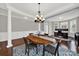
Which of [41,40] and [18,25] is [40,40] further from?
[18,25]

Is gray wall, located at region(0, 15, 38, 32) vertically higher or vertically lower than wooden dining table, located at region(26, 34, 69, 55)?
higher

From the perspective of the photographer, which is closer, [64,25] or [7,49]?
[64,25]

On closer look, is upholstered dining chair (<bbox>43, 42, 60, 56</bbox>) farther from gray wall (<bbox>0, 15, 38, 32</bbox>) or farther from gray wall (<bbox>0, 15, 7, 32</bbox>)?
gray wall (<bbox>0, 15, 7, 32</bbox>)

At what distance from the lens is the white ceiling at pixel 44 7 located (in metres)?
2.39

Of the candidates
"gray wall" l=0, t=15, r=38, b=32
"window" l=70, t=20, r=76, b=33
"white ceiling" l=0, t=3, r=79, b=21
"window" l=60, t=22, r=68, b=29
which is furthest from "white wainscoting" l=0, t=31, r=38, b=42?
"window" l=70, t=20, r=76, b=33

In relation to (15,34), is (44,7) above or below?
above

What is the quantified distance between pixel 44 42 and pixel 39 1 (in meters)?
1.01

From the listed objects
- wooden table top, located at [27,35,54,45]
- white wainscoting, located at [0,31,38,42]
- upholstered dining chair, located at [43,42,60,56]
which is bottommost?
upholstered dining chair, located at [43,42,60,56]

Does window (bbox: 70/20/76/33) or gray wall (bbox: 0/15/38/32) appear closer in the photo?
window (bbox: 70/20/76/33)

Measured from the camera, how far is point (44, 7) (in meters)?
2.47

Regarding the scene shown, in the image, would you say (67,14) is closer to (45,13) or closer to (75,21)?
(75,21)

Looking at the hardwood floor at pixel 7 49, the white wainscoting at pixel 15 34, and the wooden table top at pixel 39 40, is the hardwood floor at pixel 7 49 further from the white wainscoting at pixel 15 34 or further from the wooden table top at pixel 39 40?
the wooden table top at pixel 39 40

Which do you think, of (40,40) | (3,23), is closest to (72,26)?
(40,40)

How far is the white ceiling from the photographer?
239cm
